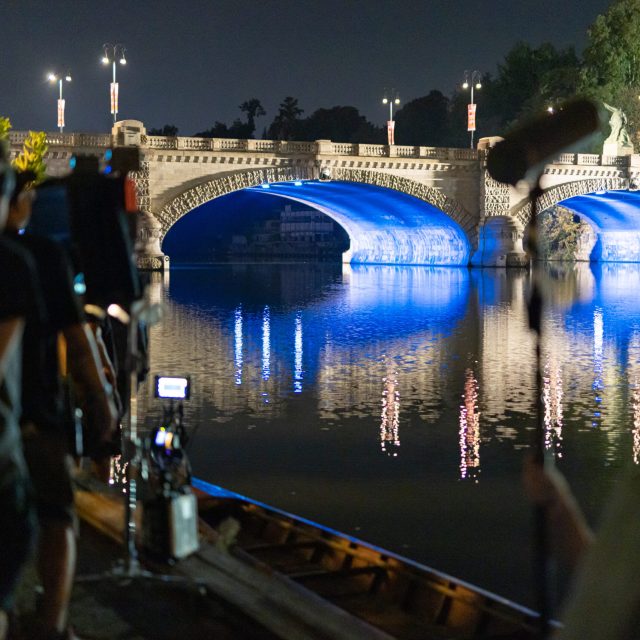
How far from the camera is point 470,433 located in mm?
11820

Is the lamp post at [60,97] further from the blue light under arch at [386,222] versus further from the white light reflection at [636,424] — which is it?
the white light reflection at [636,424]

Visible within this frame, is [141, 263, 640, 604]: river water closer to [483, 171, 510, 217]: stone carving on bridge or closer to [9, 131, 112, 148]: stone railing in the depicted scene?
[9, 131, 112, 148]: stone railing

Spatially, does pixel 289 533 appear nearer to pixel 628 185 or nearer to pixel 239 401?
pixel 239 401

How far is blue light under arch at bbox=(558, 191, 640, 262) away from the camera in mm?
69125

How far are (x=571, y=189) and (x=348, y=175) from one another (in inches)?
570

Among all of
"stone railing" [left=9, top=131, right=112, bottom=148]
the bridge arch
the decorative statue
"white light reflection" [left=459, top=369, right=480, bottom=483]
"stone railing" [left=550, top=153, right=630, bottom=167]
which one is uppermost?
the decorative statue

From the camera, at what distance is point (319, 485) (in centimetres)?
937

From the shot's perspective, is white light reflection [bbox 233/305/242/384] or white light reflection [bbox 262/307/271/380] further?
white light reflection [bbox 262/307/271/380]

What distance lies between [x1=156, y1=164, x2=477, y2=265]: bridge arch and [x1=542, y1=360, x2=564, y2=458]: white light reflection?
36.4 metres

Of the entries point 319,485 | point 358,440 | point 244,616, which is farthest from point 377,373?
point 244,616

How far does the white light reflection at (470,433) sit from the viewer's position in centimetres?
1001

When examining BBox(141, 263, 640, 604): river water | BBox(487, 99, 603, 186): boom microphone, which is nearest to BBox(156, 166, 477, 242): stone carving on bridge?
BBox(141, 263, 640, 604): river water

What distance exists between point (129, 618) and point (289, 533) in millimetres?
1821

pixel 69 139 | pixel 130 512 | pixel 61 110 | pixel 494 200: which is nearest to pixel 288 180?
pixel 69 139
